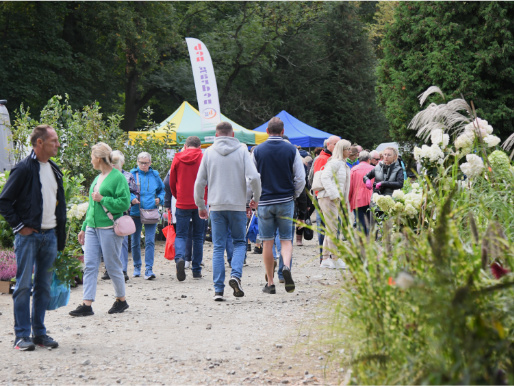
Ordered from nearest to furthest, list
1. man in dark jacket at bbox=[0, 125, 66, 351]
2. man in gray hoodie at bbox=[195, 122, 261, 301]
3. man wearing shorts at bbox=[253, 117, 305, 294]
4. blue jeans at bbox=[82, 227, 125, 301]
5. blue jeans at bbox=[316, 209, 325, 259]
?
blue jeans at bbox=[316, 209, 325, 259], man in dark jacket at bbox=[0, 125, 66, 351], blue jeans at bbox=[82, 227, 125, 301], man in gray hoodie at bbox=[195, 122, 261, 301], man wearing shorts at bbox=[253, 117, 305, 294]

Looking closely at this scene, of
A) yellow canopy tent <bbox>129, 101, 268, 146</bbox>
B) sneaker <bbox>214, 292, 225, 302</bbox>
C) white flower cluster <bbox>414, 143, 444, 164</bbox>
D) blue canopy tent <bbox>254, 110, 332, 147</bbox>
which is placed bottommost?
sneaker <bbox>214, 292, 225, 302</bbox>

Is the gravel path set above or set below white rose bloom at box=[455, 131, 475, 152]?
below

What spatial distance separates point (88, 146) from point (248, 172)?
6.05m

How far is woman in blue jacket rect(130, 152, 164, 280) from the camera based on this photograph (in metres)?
10.3

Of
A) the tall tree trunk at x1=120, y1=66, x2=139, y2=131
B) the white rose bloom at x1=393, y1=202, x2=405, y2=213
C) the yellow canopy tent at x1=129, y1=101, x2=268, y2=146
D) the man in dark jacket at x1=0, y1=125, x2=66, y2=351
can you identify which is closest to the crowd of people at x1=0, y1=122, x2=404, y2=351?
the man in dark jacket at x1=0, y1=125, x2=66, y2=351

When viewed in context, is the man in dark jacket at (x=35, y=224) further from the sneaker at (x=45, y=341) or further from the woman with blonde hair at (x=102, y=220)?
the woman with blonde hair at (x=102, y=220)

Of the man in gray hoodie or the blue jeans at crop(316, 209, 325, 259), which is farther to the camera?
the man in gray hoodie

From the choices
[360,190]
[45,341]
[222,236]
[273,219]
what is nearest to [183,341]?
[45,341]

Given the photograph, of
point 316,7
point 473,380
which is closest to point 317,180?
point 473,380

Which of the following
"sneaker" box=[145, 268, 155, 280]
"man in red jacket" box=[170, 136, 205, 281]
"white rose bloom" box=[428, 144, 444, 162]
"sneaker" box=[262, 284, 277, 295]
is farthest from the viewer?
"sneaker" box=[145, 268, 155, 280]

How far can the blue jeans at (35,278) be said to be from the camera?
5.72 m

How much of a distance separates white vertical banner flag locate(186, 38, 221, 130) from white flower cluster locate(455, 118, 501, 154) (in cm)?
1021

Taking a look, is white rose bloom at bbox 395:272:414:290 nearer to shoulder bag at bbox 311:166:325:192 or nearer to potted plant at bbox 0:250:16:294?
potted plant at bbox 0:250:16:294

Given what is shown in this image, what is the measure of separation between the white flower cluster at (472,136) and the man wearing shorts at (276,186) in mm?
2734
